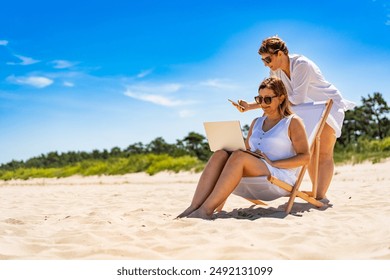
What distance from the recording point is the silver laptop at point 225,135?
3867 mm

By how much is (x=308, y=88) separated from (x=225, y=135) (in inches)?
52.6

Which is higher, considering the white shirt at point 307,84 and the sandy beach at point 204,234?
the white shirt at point 307,84

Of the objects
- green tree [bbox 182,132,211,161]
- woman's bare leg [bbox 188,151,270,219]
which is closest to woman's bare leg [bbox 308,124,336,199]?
woman's bare leg [bbox 188,151,270,219]

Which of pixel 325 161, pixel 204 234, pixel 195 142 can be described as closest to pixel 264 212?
pixel 325 161

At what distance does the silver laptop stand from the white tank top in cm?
→ 27

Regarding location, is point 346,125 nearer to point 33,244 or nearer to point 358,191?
point 358,191

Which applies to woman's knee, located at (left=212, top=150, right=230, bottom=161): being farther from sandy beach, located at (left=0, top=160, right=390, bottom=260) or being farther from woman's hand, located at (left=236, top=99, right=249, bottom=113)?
woman's hand, located at (left=236, top=99, right=249, bottom=113)

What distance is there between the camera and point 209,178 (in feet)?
12.7

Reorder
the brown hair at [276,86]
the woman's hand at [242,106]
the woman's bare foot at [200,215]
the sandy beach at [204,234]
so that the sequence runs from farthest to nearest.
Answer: the woman's hand at [242,106]
the brown hair at [276,86]
the woman's bare foot at [200,215]
the sandy beach at [204,234]

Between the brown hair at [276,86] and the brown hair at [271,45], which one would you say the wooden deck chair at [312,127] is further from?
the brown hair at [271,45]

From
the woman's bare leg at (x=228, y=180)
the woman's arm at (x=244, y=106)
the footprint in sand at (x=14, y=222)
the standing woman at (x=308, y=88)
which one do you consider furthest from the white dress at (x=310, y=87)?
the footprint in sand at (x=14, y=222)

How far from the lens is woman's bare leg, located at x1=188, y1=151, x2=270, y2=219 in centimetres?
374

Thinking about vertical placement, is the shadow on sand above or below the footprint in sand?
below

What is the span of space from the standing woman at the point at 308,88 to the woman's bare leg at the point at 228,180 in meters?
1.00
